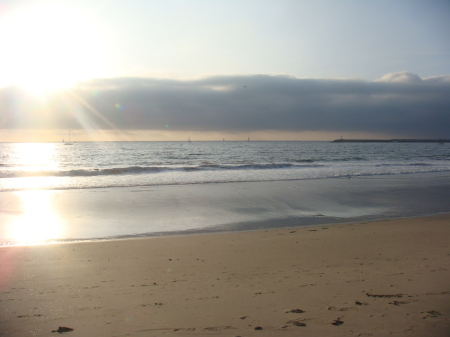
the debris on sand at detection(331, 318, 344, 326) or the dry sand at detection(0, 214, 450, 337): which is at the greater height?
the debris on sand at detection(331, 318, 344, 326)

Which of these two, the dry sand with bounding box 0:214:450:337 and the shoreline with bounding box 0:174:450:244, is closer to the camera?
the dry sand with bounding box 0:214:450:337

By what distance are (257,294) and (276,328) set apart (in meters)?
0.95

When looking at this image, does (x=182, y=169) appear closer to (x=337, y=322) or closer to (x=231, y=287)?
(x=231, y=287)

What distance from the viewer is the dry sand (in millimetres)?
3875

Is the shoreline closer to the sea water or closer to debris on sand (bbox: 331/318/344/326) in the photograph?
the sea water

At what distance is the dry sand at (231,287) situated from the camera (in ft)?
12.7

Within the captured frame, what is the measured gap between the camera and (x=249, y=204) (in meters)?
13.3

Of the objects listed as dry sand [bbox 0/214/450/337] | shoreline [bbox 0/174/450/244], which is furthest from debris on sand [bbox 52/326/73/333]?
shoreline [bbox 0/174/450/244]

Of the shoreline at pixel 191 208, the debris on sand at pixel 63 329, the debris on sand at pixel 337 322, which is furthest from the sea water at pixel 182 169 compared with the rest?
the debris on sand at pixel 337 322

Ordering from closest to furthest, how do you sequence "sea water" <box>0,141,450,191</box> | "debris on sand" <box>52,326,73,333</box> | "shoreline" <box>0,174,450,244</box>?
"debris on sand" <box>52,326,73,333</box> → "shoreline" <box>0,174,450,244</box> → "sea water" <box>0,141,450,191</box>

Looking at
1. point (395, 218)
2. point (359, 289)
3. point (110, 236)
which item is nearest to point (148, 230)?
point (110, 236)

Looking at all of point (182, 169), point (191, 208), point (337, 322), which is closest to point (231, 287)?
point (337, 322)

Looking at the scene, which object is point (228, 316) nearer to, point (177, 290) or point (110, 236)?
point (177, 290)

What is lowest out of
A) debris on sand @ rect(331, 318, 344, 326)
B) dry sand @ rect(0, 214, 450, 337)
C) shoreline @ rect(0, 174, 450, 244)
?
shoreline @ rect(0, 174, 450, 244)
